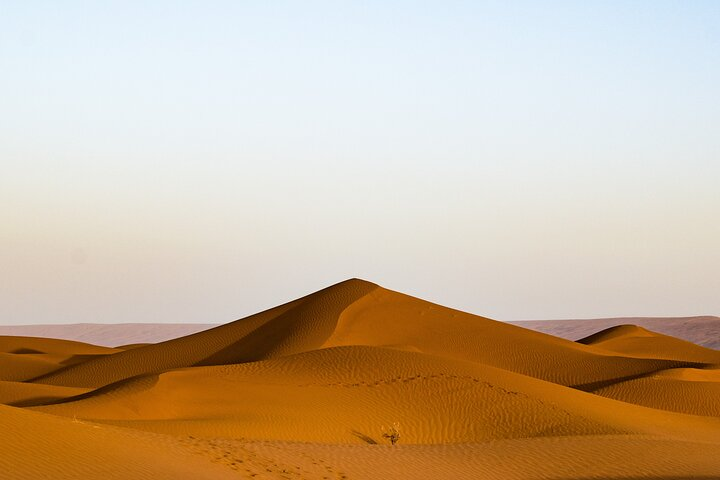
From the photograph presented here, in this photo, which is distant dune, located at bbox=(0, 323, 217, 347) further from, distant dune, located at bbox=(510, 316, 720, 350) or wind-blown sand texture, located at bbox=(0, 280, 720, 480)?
wind-blown sand texture, located at bbox=(0, 280, 720, 480)

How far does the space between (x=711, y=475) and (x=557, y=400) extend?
1254 cm

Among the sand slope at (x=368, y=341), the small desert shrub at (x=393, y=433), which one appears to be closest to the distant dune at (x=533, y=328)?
the sand slope at (x=368, y=341)

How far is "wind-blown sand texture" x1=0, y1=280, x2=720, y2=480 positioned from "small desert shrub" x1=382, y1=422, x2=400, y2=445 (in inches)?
10.5

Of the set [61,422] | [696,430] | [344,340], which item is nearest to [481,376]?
[696,430]

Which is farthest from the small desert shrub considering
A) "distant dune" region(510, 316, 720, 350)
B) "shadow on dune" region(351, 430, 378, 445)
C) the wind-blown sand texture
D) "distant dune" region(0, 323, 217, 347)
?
"distant dune" region(0, 323, 217, 347)

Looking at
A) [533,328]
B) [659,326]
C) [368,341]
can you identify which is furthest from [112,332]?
[368,341]

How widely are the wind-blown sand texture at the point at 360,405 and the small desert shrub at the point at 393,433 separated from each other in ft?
0.87

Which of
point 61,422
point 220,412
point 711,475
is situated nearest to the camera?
point 61,422

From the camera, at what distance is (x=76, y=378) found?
48531 mm

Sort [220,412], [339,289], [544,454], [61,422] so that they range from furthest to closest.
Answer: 1. [339,289]
2. [220,412]
3. [544,454]
4. [61,422]

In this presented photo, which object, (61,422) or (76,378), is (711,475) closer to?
(61,422)

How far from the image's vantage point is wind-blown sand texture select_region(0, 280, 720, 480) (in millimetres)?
18156

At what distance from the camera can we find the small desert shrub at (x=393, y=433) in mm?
27812

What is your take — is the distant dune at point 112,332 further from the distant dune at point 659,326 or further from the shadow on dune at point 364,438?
the shadow on dune at point 364,438
